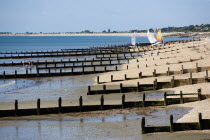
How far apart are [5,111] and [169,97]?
11733 millimetres

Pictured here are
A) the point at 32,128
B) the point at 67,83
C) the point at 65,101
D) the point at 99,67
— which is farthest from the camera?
the point at 99,67

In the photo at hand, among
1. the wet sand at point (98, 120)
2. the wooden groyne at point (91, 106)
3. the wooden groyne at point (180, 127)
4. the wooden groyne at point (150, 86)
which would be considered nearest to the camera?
the wooden groyne at point (180, 127)

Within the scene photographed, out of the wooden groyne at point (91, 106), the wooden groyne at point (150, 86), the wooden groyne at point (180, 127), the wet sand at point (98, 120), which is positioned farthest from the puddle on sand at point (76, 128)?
the wooden groyne at point (150, 86)

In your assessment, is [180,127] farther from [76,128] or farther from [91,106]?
[91,106]

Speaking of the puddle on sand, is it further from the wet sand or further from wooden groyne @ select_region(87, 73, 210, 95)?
wooden groyne @ select_region(87, 73, 210, 95)

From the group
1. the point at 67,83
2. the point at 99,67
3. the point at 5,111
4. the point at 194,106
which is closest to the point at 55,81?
the point at 67,83

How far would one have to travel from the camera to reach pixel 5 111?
31.1 meters

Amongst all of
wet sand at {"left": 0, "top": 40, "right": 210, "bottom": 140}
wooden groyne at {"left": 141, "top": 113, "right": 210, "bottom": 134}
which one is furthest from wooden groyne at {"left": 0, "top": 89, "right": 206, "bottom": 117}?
wooden groyne at {"left": 141, "top": 113, "right": 210, "bottom": 134}

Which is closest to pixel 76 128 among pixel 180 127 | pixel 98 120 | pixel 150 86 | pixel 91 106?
pixel 98 120

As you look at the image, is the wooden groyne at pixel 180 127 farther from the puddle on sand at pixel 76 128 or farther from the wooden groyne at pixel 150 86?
the wooden groyne at pixel 150 86

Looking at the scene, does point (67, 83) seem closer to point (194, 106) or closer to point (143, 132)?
point (194, 106)

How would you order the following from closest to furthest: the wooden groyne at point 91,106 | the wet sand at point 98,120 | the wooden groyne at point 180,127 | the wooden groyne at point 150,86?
the wooden groyne at point 180,127 → the wet sand at point 98,120 → the wooden groyne at point 91,106 → the wooden groyne at point 150,86

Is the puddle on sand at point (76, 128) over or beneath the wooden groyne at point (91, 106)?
beneath

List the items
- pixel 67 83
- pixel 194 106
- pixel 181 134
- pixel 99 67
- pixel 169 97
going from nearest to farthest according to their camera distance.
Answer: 1. pixel 181 134
2. pixel 194 106
3. pixel 169 97
4. pixel 67 83
5. pixel 99 67
